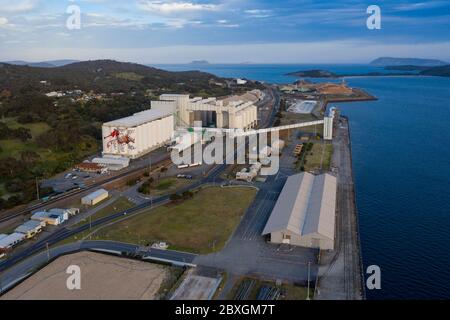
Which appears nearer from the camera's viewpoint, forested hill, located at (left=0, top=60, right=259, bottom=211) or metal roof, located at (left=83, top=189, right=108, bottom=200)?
metal roof, located at (left=83, top=189, right=108, bottom=200)

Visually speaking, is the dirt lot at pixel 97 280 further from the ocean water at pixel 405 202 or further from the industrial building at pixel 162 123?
the industrial building at pixel 162 123

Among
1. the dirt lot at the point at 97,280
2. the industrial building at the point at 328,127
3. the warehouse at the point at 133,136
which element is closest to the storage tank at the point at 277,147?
the industrial building at the point at 328,127

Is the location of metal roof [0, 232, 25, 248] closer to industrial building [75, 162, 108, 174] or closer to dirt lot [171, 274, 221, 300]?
dirt lot [171, 274, 221, 300]

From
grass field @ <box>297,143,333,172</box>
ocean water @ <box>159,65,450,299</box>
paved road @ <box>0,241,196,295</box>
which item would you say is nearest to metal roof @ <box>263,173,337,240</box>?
ocean water @ <box>159,65,450,299</box>

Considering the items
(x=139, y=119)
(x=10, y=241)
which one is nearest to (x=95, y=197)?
(x=10, y=241)

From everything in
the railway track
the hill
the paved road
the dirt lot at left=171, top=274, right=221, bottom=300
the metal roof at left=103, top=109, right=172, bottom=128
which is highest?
the hill

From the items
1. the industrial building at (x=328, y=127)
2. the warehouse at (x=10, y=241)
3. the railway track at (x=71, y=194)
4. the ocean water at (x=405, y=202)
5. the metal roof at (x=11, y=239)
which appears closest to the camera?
the ocean water at (x=405, y=202)

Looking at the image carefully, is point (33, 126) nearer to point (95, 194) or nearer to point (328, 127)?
point (95, 194)
